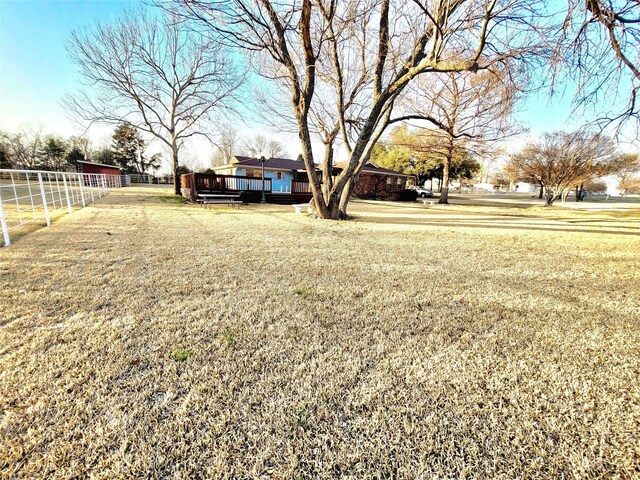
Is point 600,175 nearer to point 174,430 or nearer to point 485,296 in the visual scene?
point 485,296

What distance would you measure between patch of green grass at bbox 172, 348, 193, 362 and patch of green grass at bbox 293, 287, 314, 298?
4.32 ft

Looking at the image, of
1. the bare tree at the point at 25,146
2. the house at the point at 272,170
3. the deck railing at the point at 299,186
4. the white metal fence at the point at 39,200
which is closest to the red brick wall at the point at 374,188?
the house at the point at 272,170

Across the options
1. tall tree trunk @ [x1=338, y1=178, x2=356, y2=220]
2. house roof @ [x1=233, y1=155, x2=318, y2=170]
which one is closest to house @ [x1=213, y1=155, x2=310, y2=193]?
house roof @ [x1=233, y1=155, x2=318, y2=170]

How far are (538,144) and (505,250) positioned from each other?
22474 millimetres

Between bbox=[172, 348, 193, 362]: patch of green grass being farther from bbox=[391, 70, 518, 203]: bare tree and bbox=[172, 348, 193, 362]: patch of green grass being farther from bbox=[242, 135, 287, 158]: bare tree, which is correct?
bbox=[242, 135, 287, 158]: bare tree

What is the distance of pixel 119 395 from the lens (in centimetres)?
152

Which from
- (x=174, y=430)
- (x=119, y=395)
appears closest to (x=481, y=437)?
(x=174, y=430)

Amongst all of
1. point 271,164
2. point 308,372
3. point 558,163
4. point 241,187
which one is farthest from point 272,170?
point 558,163

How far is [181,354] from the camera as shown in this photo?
1.90 metres

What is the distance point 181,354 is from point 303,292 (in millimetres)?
1455

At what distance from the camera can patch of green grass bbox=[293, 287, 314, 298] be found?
3.00 meters

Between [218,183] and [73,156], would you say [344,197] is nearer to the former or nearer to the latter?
[218,183]

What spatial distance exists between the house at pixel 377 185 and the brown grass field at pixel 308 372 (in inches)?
806

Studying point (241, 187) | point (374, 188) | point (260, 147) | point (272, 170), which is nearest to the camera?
point (241, 187)
